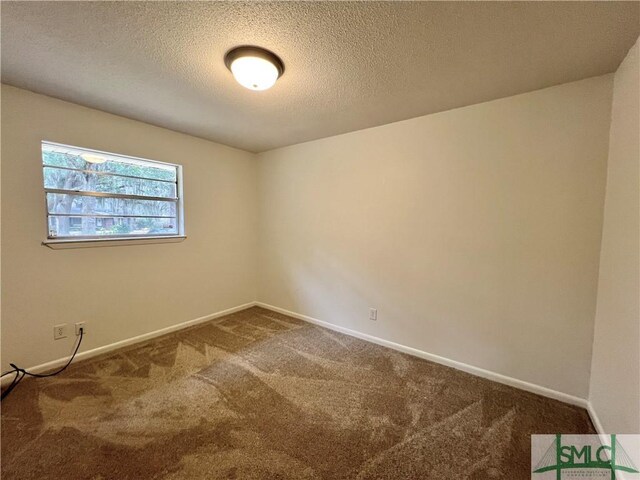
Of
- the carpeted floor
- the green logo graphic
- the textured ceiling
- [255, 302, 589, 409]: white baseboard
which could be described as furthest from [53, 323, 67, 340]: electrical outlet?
the green logo graphic

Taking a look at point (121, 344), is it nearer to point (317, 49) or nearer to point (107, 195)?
point (107, 195)

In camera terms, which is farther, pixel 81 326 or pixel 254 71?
pixel 81 326

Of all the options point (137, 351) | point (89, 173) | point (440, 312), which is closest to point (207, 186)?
point (89, 173)

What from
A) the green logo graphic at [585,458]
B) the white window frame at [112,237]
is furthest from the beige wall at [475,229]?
the white window frame at [112,237]

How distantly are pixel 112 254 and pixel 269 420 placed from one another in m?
2.16

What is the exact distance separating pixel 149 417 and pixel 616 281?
294 cm

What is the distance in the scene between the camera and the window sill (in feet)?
7.34

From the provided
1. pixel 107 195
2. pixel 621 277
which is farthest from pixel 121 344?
pixel 621 277

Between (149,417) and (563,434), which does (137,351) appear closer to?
(149,417)

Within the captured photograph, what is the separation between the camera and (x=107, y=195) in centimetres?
253

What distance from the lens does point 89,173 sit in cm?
244

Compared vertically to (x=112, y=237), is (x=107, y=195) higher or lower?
higher

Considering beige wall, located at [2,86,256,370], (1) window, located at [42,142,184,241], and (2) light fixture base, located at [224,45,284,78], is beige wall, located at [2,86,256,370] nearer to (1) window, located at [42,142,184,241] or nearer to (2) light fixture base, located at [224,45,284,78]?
(1) window, located at [42,142,184,241]

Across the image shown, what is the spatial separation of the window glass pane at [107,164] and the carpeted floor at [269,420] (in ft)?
5.81
